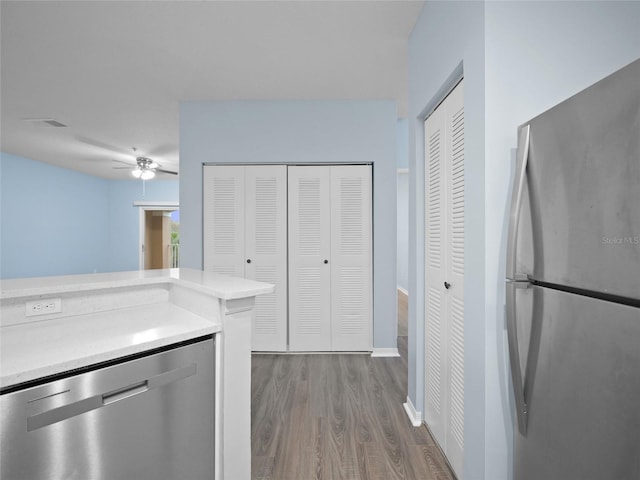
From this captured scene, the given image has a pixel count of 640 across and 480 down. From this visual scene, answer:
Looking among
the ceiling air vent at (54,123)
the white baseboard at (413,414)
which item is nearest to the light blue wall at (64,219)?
the ceiling air vent at (54,123)

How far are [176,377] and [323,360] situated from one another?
2137 mm

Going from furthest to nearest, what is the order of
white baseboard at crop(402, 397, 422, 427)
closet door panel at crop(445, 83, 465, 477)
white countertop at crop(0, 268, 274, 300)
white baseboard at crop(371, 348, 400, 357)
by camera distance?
white baseboard at crop(371, 348, 400, 357) → white baseboard at crop(402, 397, 422, 427) → closet door panel at crop(445, 83, 465, 477) → white countertop at crop(0, 268, 274, 300)

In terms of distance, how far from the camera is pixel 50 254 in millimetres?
6398

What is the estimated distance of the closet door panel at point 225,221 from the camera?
3342 mm

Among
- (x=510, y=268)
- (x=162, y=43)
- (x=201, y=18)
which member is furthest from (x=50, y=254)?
(x=510, y=268)

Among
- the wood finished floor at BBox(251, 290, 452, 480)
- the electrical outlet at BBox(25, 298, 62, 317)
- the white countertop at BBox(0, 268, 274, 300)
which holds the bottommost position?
the wood finished floor at BBox(251, 290, 452, 480)

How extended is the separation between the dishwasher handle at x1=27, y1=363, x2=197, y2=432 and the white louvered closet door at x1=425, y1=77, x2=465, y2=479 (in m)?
1.23

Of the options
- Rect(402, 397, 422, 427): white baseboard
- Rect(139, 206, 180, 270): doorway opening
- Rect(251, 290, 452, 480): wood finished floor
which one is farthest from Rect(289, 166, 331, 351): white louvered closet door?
Rect(139, 206, 180, 270): doorway opening

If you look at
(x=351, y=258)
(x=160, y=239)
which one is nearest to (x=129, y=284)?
(x=351, y=258)

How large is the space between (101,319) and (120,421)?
46 centimetres

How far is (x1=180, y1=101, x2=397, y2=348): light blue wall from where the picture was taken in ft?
10.8

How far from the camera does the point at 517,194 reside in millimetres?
1067

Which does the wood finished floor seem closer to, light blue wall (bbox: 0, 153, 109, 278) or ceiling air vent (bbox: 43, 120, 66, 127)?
ceiling air vent (bbox: 43, 120, 66, 127)

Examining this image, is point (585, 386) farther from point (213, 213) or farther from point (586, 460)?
→ point (213, 213)
